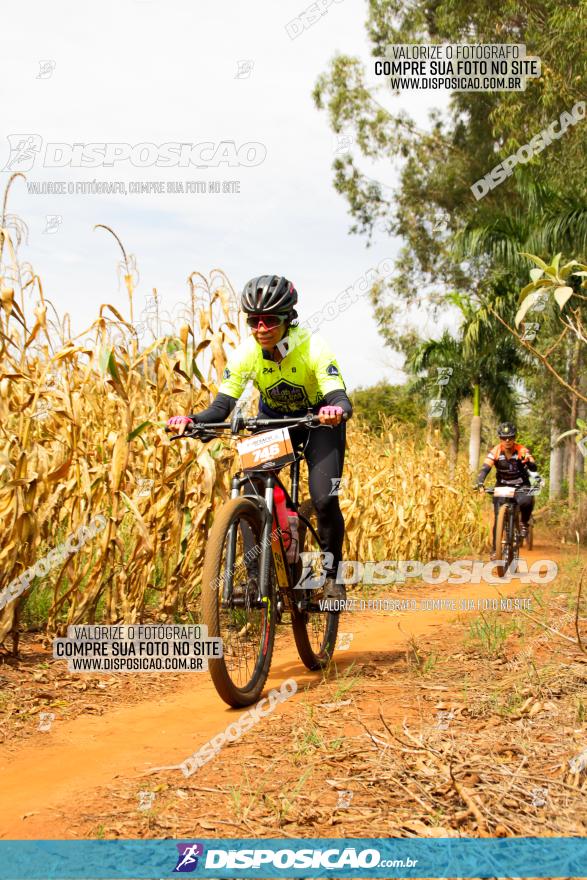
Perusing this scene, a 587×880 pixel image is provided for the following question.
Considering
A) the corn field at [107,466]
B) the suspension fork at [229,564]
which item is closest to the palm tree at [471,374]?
the corn field at [107,466]

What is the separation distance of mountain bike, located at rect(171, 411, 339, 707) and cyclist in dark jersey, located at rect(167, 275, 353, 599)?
0.54ft

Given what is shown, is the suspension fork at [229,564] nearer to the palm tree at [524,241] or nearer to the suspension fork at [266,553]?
the suspension fork at [266,553]

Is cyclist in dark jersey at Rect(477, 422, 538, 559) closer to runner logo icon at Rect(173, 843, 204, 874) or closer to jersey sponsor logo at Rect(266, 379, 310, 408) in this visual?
jersey sponsor logo at Rect(266, 379, 310, 408)

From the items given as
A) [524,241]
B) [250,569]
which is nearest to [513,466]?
[250,569]

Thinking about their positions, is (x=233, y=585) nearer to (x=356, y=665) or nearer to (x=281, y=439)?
(x=281, y=439)

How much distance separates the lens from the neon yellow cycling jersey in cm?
551

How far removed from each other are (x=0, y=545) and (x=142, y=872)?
3173mm

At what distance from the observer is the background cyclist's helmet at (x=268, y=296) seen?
205 inches

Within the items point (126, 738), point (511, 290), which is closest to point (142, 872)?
point (126, 738)

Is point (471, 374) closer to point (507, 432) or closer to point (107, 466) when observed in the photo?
point (507, 432)

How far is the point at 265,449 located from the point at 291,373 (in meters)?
0.69

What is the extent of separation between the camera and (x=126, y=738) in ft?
15.1

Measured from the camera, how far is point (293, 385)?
18.5 feet

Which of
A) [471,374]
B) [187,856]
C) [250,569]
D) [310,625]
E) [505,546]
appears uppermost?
[471,374]
